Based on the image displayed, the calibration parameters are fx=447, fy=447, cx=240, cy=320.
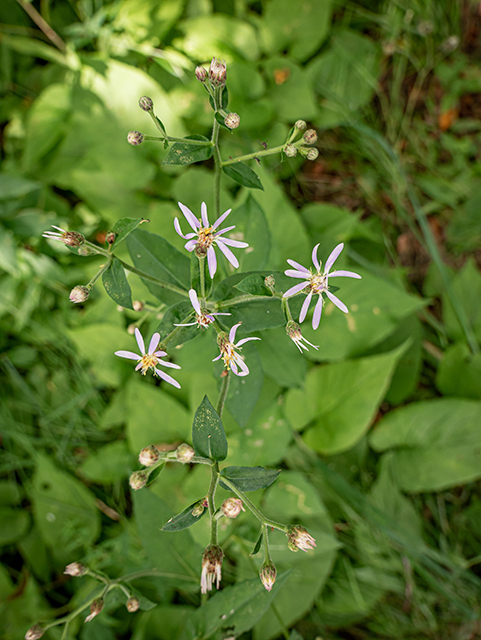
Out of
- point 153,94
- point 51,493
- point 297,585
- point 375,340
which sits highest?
point 153,94

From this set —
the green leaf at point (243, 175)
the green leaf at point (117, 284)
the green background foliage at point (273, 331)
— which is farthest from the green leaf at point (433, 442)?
the green leaf at point (117, 284)

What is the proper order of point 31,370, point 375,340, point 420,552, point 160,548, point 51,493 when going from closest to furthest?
point 160,548 < point 375,340 < point 420,552 < point 51,493 < point 31,370

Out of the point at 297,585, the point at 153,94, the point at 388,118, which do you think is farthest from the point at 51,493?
the point at 388,118

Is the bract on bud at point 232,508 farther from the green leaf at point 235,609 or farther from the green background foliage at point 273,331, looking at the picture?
the green background foliage at point 273,331

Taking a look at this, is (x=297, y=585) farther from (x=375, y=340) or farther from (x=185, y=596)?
(x=375, y=340)

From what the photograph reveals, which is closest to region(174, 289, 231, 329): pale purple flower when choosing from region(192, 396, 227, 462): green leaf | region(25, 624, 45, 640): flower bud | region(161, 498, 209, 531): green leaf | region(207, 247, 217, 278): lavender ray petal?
region(207, 247, 217, 278): lavender ray petal
